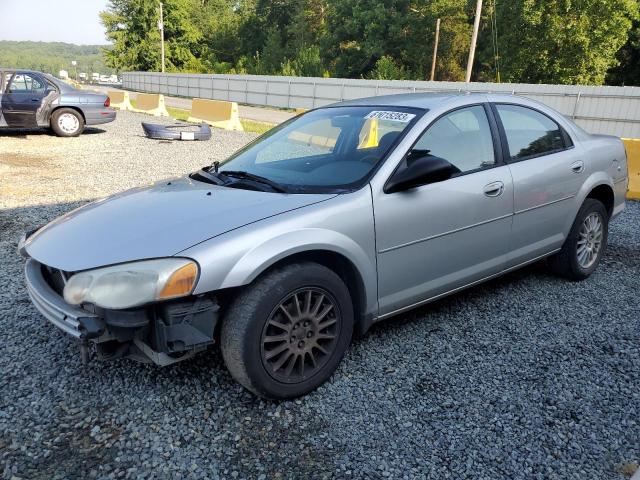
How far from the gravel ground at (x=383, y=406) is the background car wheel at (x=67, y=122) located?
9702mm

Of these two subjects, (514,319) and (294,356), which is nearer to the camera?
(294,356)

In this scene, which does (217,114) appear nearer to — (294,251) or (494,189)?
(494,189)

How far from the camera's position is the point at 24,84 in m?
11.5

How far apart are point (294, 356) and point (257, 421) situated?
36cm

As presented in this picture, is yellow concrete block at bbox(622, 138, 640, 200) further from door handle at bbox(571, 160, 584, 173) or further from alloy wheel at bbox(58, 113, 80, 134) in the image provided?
alloy wheel at bbox(58, 113, 80, 134)

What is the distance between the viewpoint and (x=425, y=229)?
3.02 meters

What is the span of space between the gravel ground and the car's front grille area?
0.55 m

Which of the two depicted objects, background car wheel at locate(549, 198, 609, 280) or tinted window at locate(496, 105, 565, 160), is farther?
background car wheel at locate(549, 198, 609, 280)

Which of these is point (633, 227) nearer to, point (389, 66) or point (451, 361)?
point (451, 361)

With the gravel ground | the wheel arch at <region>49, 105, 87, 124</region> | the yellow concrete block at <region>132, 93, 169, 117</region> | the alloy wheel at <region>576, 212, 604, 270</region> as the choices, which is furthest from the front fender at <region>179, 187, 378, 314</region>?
the yellow concrete block at <region>132, 93, 169, 117</region>

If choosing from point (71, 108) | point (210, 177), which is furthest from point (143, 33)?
point (210, 177)

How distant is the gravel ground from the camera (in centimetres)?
224

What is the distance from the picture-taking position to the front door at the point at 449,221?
2912 mm

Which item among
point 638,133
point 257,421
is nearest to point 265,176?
point 257,421
